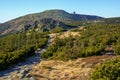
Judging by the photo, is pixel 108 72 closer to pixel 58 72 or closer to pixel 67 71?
pixel 67 71

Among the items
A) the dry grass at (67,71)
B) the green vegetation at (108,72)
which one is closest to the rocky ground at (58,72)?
the dry grass at (67,71)

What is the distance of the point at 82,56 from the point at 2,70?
12.4 m

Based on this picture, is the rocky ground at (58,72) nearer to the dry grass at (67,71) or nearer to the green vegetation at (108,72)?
the dry grass at (67,71)

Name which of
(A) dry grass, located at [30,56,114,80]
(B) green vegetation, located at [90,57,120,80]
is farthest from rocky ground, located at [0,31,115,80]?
(B) green vegetation, located at [90,57,120,80]

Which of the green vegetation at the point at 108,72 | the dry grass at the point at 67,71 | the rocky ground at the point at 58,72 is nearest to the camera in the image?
the green vegetation at the point at 108,72

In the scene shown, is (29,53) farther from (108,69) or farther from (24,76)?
(108,69)

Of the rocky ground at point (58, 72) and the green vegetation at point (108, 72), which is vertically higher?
the green vegetation at point (108, 72)

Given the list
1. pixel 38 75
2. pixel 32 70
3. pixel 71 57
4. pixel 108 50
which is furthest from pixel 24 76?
pixel 108 50

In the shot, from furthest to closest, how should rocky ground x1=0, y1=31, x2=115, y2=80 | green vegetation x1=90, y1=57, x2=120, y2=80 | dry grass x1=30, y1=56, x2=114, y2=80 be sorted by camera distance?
rocky ground x1=0, y1=31, x2=115, y2=80
dry grass x1=30, y1=56, x2=114, y2=80
green vegetation x1=90, y1=57, x2=120, y2=80

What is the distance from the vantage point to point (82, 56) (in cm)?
4303

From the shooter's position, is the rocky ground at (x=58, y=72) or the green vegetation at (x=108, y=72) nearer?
the green vegetation at (x=108, y=72)

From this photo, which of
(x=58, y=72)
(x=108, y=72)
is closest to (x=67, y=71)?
(x=58, y=72)

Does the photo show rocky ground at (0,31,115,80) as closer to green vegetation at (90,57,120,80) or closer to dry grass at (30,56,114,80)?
dry grass at (30,56,114,80)

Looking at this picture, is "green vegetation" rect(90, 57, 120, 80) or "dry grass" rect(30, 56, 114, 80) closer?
"green vegetation" rect(90, 57, 120, 80)
